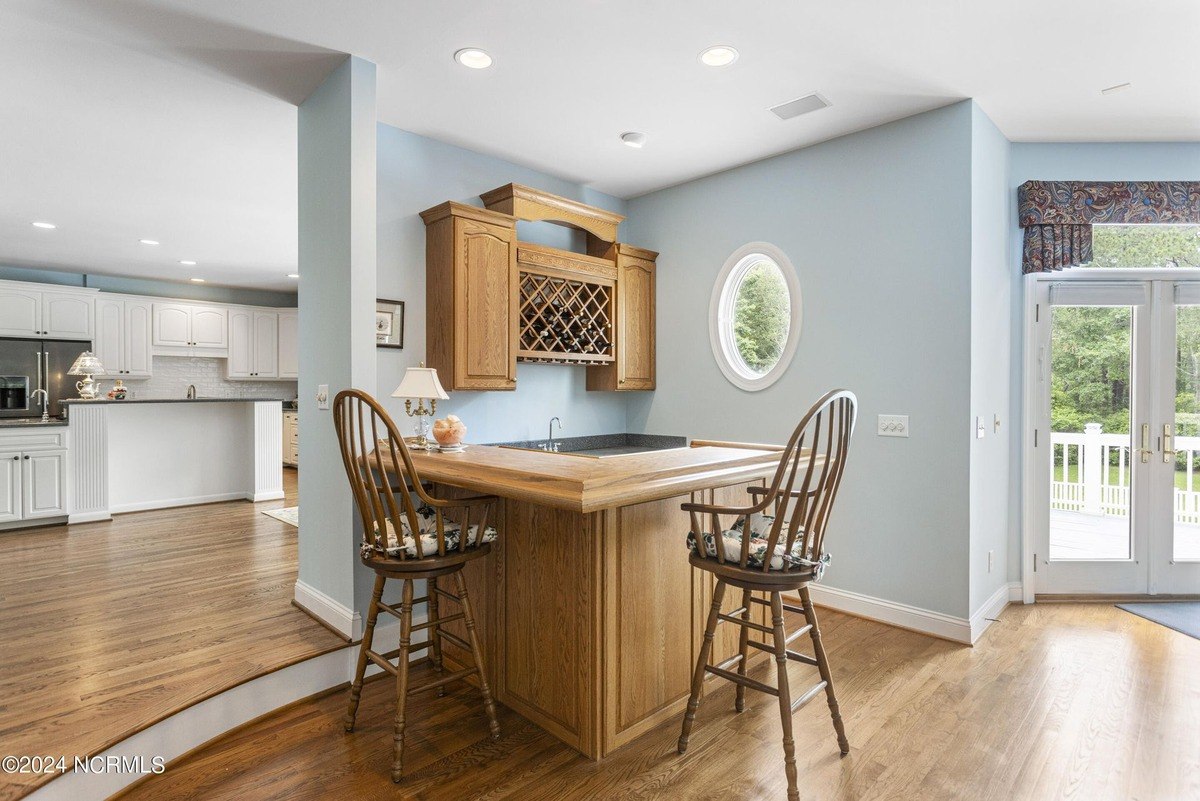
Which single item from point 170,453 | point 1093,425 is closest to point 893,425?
point 1093,425

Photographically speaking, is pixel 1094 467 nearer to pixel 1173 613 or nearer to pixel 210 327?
pixel 1173 613

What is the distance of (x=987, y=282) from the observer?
3443 mm

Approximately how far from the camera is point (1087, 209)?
12.2ft

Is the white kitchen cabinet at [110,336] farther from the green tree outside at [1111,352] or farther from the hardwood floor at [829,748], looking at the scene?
the green tree outside at [1111,352]

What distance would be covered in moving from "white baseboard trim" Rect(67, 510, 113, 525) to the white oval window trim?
17.1 ft

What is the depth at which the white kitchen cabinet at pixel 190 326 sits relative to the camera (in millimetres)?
7750

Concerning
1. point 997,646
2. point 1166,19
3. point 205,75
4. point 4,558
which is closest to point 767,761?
point 997,646

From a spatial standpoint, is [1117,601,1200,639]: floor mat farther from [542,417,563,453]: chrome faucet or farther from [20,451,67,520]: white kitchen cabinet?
[20,451,67,520]: white kitchen cabinet

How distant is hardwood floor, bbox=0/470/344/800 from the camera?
81.0 inches

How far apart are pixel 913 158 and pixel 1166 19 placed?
3.54 feet

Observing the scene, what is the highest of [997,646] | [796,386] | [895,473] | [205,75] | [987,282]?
[205,75]

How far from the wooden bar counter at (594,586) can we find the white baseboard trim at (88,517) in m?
4.33

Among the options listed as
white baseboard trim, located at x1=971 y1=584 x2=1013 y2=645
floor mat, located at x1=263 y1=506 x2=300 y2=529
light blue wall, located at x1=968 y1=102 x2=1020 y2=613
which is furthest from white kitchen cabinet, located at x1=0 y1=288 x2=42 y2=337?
white baseboard trim, located at x1=971 y1=584 x2=1013 y2=645

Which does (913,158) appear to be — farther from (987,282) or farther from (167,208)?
(167,208)
